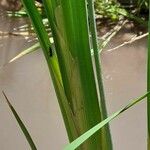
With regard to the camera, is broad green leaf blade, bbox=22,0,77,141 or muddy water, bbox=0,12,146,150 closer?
broad green leaf blade, bbox=22,0,77,141

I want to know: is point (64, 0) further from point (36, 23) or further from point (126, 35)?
point (126, 35)

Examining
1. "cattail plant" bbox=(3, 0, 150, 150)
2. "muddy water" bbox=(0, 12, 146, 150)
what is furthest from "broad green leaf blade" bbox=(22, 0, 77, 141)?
"muddy water" bbox=(0, 12, 146, 150)

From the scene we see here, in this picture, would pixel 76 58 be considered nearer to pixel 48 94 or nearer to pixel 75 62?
pixel 75 62

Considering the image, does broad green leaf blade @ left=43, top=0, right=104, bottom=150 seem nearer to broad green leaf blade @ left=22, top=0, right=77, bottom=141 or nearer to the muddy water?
broad green leaf blade @ left=22, top=0, right=77, bottom=141

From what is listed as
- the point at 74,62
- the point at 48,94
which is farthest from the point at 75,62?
the point at 48,94

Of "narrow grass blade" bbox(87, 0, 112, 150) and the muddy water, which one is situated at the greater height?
"narrow grass blade" bbox(87, 0, 112, 150)

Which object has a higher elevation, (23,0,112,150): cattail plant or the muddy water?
(23,0,112,150): cattail plant

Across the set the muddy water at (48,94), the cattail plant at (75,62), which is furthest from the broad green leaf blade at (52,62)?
the muddy water at (48,94)

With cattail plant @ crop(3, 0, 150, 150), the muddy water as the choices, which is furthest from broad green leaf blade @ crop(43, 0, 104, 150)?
the muddy water

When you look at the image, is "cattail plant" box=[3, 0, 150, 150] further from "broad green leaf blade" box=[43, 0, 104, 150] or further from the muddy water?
the muddy water
